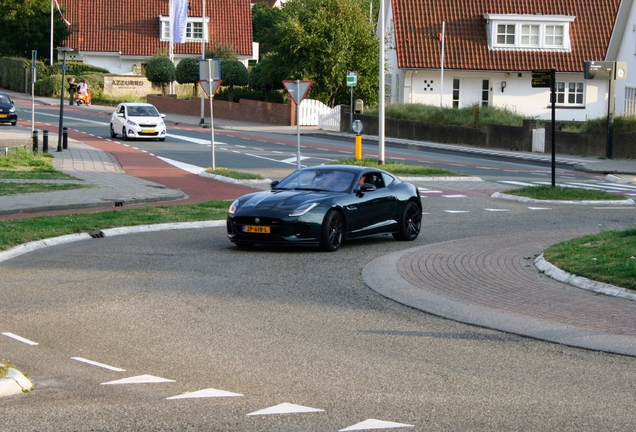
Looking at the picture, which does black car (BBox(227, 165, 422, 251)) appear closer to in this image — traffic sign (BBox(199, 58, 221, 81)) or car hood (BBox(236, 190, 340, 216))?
car hood (BBox(236, 190, 340, 216))

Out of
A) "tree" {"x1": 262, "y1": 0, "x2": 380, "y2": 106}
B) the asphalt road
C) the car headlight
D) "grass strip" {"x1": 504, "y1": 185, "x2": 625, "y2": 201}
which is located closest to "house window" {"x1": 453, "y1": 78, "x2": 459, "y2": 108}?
"tree" {"x1": 262, "y1": 0, "x2": 380, "y2": 106}

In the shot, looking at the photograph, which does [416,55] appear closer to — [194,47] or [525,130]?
[525,130]

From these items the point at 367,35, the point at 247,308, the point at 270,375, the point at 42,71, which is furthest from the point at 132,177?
the point at 42,71

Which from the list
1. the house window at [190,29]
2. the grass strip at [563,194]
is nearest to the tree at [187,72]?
the house window at [190,29]

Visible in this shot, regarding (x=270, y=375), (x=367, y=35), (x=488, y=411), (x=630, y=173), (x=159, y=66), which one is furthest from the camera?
(x=159, y=66)

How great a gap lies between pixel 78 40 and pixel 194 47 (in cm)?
975

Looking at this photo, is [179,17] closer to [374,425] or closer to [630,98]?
[630,98]

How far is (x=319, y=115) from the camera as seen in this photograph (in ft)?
181

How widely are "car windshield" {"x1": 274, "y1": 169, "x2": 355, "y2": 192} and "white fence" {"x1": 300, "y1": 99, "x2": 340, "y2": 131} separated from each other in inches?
1476

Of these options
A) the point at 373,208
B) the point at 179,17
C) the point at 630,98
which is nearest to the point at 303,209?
the point at 373,208

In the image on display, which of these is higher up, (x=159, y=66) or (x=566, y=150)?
(x=159, y=66)

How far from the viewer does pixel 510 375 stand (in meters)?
7.83

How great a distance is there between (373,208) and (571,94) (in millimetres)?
47054

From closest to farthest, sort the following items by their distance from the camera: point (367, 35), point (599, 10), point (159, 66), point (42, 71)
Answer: point (367, 35)
point (599, 10)
point (159, 66)
point (42, 71)
